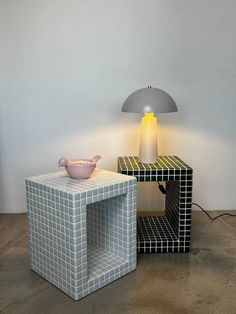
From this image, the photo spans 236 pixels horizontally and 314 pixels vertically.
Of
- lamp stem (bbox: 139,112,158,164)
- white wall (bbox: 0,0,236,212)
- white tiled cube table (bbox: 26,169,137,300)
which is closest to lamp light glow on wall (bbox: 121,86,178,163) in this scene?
lamp stem (bbox: 139,112,158,164)

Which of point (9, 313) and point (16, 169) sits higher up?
point (16, 169)

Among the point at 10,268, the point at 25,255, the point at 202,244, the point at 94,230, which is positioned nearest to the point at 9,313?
the point at 10,268

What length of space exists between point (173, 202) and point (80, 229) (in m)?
0.75

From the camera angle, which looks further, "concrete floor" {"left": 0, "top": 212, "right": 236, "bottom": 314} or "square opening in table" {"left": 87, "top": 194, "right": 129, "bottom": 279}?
"square opening in table" {"left": 87, "top": 194, "right": 129, "bottom": 279}

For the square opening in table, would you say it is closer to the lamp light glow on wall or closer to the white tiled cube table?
the white tiled cube table

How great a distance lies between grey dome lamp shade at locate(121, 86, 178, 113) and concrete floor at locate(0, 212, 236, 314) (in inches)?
30.5

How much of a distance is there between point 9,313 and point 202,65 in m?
1.87

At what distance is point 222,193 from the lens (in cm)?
240

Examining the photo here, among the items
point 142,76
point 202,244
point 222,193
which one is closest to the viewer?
point 202,244

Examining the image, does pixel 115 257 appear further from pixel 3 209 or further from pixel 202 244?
pixel 3 209

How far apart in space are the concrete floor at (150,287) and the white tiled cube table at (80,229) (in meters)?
0.06

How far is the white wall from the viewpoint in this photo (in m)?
2.13

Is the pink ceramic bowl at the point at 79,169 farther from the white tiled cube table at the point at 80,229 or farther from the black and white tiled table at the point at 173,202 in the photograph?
the black and white tiled table at the point at 173,202

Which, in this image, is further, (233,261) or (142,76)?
(142,76)
